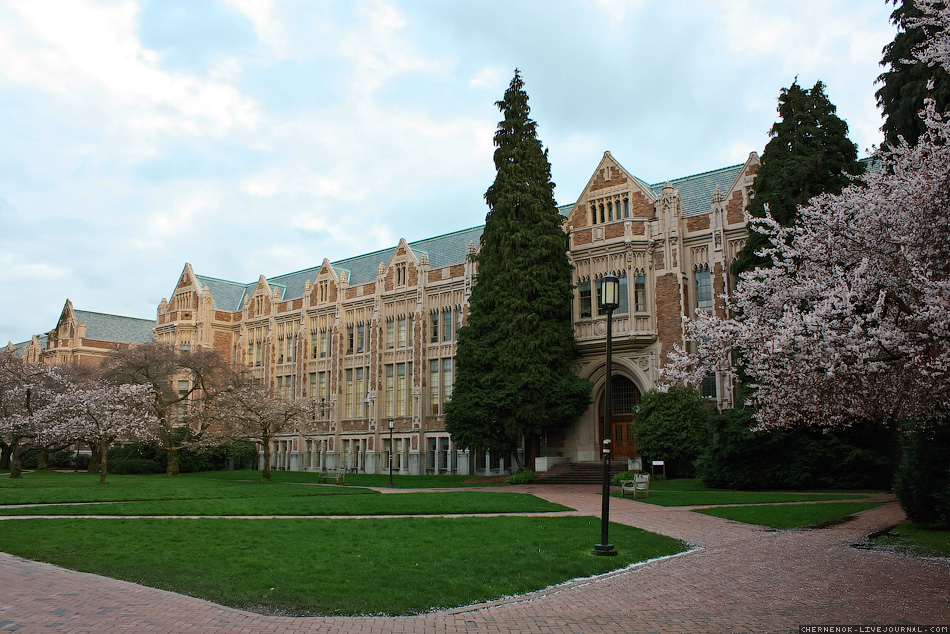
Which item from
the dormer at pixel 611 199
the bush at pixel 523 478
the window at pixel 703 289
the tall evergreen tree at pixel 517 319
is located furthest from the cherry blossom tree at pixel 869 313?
the dormer at pixel 611 199

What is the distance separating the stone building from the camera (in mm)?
36875

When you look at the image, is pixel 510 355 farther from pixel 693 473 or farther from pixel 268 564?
pixel 268 564

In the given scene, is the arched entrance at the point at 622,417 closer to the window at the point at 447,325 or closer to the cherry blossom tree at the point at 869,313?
the window at the point at 447,325

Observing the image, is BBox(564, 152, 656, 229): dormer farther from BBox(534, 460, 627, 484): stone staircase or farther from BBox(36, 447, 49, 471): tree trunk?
BBox(36, 447, 49, 471): tree trunk

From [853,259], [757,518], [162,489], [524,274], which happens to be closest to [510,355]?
[524,274]

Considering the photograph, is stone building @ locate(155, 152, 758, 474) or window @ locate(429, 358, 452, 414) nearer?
stone building @ locate(155, 152, 758, 474)

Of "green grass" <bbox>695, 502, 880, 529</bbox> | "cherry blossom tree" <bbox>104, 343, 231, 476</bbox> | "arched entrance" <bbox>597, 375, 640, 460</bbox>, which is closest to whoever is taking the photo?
"green grass" <bbox>695, 502, 880, 529</bbox>

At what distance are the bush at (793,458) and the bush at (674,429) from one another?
3231 millimetres

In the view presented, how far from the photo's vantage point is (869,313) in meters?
11.0

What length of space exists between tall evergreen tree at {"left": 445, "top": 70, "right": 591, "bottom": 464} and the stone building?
7.63 feet

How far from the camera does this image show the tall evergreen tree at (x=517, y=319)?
3600 centimetres

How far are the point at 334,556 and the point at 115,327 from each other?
76.7 metres

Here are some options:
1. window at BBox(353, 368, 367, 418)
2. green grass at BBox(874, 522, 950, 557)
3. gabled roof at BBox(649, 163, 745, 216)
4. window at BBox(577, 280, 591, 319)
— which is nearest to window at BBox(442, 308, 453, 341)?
window at BBox(353, 368, 367, 418)

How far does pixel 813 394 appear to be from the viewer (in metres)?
11.3
